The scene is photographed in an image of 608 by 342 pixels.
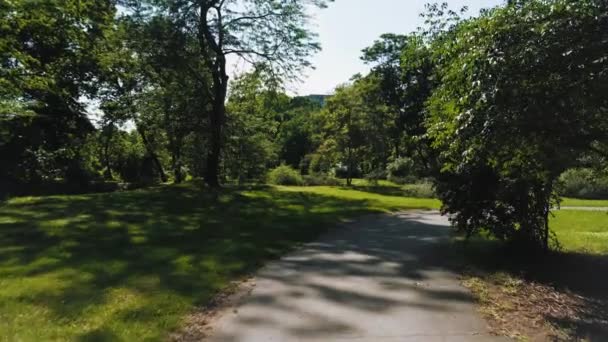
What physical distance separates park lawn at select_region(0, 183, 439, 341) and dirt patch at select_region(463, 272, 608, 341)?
11.8ft

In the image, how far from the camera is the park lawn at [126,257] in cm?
519

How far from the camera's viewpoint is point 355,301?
235 inches

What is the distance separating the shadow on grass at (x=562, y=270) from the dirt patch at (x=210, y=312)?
3799 mm

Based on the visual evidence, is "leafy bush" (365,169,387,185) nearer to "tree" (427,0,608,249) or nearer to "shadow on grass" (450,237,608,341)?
"shadow on grass" (450,237,608,341)

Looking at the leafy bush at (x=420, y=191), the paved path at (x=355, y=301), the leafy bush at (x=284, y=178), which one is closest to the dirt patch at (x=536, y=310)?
the paved path at (x=355, y=301)

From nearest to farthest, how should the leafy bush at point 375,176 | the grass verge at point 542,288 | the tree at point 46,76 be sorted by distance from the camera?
the grass verge at point 542,288 < the tree at point 46,76 < the leafy bush at point 375,176

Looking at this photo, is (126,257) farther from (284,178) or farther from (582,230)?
(284,178)

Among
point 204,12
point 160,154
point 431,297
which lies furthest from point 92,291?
point 160,154

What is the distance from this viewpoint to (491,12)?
18.5 ft

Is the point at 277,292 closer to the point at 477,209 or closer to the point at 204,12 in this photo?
the point at 477,209

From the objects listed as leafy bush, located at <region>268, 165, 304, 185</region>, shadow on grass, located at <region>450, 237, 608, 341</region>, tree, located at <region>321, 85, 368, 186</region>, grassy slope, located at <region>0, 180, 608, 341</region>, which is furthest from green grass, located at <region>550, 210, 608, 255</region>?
leafy bush, located at <region>268, 165, 304, 185</region>

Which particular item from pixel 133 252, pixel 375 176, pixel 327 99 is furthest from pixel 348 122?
pixel 133 252

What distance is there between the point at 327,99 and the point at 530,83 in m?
35.6

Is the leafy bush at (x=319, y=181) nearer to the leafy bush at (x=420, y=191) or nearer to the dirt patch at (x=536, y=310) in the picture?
the leafy bush at (x=420, y=191)
